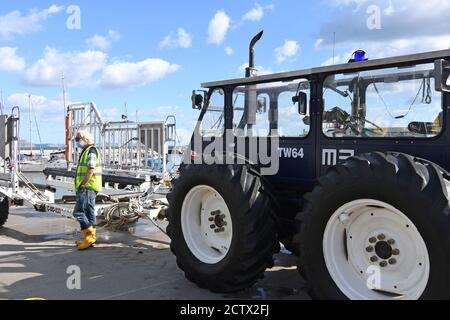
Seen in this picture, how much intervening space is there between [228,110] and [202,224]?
1.27 metres

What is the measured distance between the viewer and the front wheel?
318 centimetres

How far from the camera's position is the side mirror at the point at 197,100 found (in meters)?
5.62

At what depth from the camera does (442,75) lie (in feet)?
11.2

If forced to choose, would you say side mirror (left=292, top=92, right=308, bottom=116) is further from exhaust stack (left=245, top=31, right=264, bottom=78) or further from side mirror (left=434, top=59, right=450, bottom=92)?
side mirror (left=434, top=59, right=450, bottom=92)

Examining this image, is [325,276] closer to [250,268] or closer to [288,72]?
[250,268]

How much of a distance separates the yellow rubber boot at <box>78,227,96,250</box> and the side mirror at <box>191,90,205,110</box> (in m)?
2.47

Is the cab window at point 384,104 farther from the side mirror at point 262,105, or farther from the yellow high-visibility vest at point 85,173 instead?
the yellow high-visibility vest at point 85,173

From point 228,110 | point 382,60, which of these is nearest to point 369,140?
point 382,60

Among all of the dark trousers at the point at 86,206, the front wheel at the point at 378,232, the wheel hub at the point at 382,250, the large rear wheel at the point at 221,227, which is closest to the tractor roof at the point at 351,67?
the front wheel at the point at 378,232

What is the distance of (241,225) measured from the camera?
4.35 metres

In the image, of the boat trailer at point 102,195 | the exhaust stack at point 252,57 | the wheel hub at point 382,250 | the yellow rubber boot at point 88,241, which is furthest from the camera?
the boat trailer at point 102,195

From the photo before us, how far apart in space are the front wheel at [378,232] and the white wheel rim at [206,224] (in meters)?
1.19

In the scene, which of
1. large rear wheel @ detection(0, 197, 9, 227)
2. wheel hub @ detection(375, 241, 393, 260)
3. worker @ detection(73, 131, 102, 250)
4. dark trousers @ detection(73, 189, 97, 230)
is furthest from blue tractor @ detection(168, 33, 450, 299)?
large rear wheel @ detection(0, 197, 9, 227)

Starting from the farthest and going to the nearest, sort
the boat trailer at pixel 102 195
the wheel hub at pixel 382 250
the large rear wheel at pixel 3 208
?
the large rear wheel at pixel 3 208 → the boat trailer at pixel 102 195 → the wheel hub at pixel 382 250
